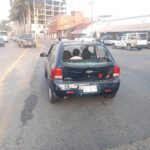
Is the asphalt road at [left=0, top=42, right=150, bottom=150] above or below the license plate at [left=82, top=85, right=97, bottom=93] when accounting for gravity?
below

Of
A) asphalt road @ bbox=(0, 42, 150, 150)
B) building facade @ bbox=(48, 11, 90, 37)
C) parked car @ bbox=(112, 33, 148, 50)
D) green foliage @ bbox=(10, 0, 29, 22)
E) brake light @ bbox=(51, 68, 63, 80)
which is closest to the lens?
asphalt road @ bbox=(0, 42, 150, 150)

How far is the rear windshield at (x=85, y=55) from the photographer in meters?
5.73

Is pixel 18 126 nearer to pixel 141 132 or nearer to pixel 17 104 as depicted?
pixel 17 104

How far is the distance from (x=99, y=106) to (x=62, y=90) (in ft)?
3.36

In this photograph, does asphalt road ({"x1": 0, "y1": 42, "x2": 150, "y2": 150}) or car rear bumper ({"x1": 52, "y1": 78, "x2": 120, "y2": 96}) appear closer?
asphalt road ({"x1": 0, "y1": 42, "x2": 150, "y2": 150})

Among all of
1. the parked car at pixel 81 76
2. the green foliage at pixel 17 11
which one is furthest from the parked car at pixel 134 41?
the green foliage at pixel 17 11

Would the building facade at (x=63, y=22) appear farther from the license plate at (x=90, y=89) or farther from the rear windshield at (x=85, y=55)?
the license plate at (x=90, y=89)

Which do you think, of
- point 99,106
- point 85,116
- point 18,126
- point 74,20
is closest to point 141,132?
point 85,116

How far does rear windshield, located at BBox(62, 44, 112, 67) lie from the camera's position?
18.8ft

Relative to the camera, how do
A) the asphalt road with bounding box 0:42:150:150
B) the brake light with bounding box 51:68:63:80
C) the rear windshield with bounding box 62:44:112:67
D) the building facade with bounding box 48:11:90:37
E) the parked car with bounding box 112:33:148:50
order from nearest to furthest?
1. the asphalt road with bounding box 0:42:150:150
2. the brake light with bounding box 51:68:63:80
3. the rear windshield with bounding box 62:44:112:67
4. the parked car with bounding box 112:33:148:50
5. the building facade with bounding box 48:11:90:37

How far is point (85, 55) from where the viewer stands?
644 cm

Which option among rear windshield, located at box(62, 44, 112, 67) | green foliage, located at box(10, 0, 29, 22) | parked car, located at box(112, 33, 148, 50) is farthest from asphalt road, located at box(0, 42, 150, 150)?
green foliage, located at box(10, 0, 29, 22)

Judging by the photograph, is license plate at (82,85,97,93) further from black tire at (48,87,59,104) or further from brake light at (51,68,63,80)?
black tire at (48,87,59,104)

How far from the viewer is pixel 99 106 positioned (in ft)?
18.9
